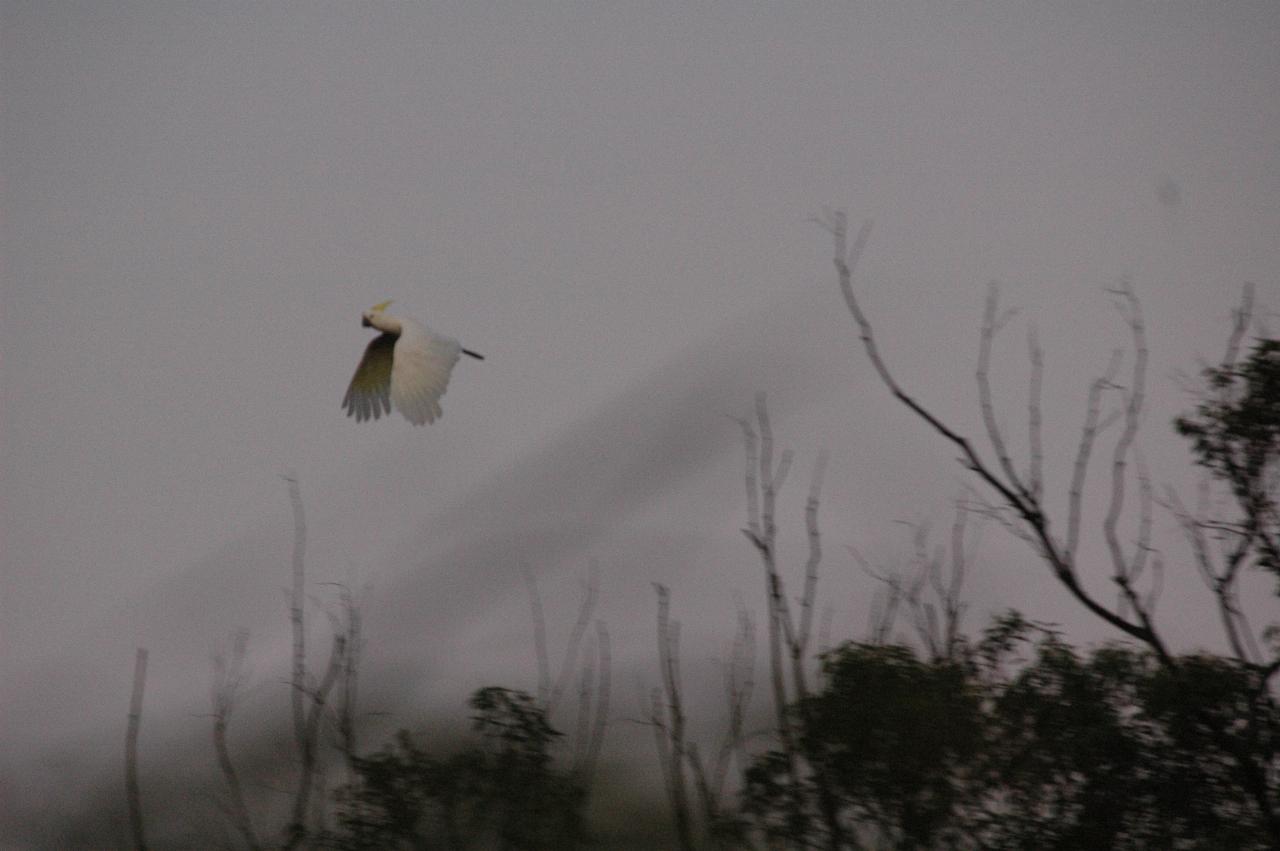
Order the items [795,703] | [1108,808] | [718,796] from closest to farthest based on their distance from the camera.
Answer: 1. [1108,808]
2. [795,703]
3. [718,796]

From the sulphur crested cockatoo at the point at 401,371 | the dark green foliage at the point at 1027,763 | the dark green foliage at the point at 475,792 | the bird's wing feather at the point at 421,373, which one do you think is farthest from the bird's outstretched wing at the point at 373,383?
the dark green foliage at the point at 1027,763

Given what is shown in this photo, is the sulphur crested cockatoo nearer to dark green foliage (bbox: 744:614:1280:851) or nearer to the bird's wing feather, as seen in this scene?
the bird's wing feather

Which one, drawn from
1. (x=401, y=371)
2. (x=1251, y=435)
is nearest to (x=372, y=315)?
(x=401, y=371)

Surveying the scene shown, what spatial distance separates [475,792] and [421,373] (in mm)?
1670

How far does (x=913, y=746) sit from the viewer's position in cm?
426

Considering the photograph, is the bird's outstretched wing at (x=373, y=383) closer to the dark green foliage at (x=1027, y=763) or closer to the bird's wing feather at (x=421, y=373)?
the bird's wing feather at (x=421, y=373)

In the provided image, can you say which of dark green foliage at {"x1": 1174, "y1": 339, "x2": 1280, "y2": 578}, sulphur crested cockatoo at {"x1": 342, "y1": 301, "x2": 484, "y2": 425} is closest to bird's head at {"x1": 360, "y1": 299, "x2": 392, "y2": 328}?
sulphur crested cockatoo at {"x1": 342, "y1": 301, "x2": 484, "y2": 425}

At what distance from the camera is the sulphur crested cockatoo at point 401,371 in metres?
4.93

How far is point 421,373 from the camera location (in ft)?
16.4

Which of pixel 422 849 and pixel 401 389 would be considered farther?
pixel 401 389

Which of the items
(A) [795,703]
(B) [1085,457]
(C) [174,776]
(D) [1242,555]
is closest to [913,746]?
(A) [795,703]

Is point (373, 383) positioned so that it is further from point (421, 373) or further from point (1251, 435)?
point (1251, 435)

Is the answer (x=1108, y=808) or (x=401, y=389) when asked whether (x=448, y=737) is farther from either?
(x=1108, y=808)

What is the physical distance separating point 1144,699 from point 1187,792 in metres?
0.34
